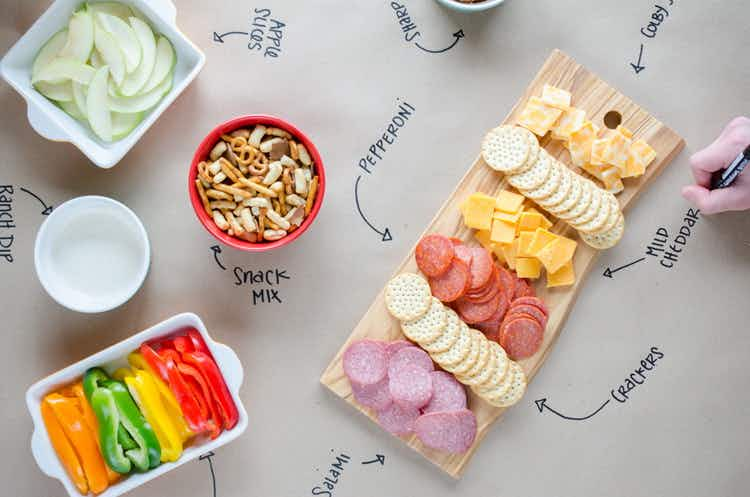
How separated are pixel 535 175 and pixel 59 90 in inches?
28.3

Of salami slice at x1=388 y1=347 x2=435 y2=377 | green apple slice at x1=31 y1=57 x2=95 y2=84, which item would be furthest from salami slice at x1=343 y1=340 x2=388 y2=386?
green apple slice at x1=31 y1=57 x2=95 y2=84

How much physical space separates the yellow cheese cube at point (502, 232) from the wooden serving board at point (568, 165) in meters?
0.05

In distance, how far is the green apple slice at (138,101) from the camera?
1.11 metres

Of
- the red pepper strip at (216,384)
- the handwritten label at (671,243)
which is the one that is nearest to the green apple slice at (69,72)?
the red pepper strip at (216,384)

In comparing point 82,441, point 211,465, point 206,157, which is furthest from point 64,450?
point 206,157

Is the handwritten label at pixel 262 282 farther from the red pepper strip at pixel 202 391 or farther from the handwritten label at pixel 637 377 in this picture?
the handwritten label at pixel 637 377

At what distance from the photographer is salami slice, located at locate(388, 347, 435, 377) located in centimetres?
120

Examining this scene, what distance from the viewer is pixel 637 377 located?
1.28 metres

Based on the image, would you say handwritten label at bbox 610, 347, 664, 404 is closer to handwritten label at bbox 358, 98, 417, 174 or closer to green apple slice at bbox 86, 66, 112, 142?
handwritten label at bbox 358, 98, 417, 174

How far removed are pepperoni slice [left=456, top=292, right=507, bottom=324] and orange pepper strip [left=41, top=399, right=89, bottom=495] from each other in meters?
0.61

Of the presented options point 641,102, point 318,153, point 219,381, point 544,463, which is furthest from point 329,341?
point 641,102

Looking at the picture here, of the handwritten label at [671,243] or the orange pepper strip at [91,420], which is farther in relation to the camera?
the handwritten label at [671,243]

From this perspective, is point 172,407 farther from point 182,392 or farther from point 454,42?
point 454,42

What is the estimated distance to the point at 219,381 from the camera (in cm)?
113
